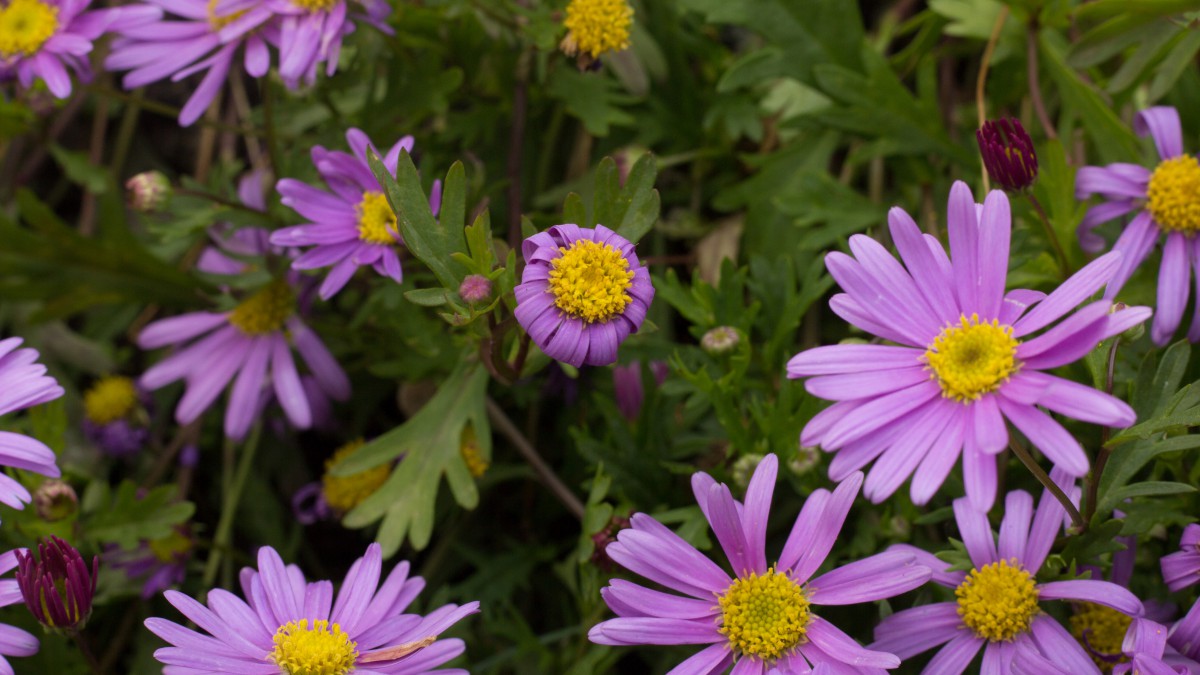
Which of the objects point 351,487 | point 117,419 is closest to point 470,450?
point 351,487

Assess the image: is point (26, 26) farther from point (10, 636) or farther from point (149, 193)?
point (10, 636)

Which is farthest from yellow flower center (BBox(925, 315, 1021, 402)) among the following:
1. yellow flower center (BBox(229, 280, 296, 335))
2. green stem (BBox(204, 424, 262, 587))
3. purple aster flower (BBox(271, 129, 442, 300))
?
green stem (BBox(204, 424, 262, 587))

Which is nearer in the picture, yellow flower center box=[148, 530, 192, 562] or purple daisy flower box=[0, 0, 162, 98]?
purple daisy flower box=[0, 0, 162, 98]

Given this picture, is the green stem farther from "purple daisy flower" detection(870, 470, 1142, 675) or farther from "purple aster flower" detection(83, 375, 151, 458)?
"purple daisy flower" detection(870, 470, 1142, 675)

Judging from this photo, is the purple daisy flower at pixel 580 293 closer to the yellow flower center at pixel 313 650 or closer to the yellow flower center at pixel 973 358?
the yellow flower center at pixel 973 358

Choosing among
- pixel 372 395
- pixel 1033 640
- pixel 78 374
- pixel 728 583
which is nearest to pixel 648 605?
pixel 728 583

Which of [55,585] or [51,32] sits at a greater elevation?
[51,32]
